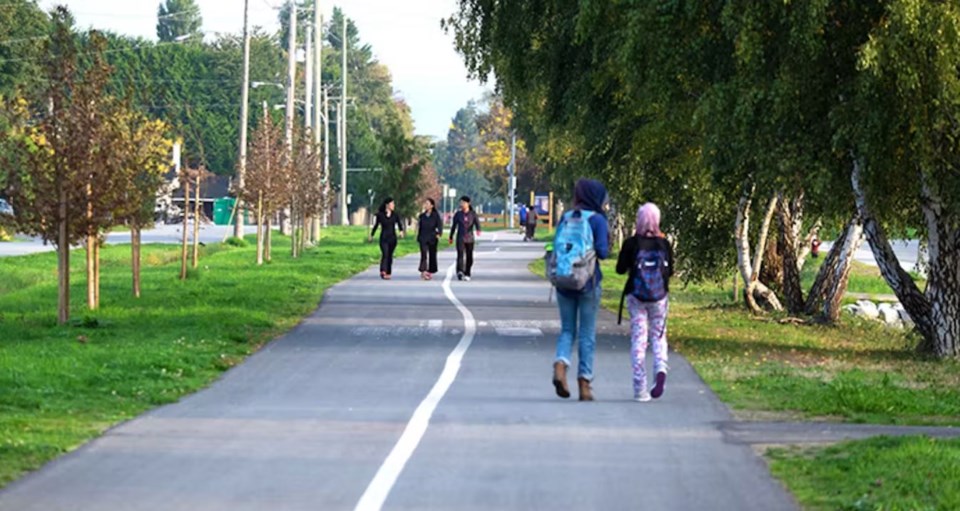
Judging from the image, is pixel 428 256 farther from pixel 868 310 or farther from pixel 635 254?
pixel 635 254

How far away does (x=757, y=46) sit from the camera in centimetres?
1928

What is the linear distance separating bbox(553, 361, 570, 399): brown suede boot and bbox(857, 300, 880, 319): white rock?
2356 centimetres

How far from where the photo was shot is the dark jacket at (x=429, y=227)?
131 ft

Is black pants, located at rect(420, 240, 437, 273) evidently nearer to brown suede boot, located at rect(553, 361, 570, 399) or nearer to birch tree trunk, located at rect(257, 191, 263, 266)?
birch tree trunk, located at rect(257, 191, 263, 266)

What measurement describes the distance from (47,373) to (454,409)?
14.6 ft

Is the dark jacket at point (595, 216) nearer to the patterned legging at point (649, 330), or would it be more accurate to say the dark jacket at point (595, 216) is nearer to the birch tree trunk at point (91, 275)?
the patterned legging at point (649, 330)

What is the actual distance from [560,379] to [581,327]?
1.77 feet

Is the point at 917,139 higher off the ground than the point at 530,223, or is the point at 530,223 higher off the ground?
the point at 917,139

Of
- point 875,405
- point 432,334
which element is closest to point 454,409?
point 875,405

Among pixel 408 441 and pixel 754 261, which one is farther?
pixel 754 261

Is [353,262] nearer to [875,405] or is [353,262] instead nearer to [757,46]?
[757,46]

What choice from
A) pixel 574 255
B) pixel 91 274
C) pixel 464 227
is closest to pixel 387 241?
pixel 464 227

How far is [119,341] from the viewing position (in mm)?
20719

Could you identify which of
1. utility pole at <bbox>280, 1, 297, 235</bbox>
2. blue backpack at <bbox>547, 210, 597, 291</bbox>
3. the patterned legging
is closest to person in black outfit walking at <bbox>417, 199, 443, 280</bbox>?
utility pole at <bbox>280, 1, 297, 235</bbox>
